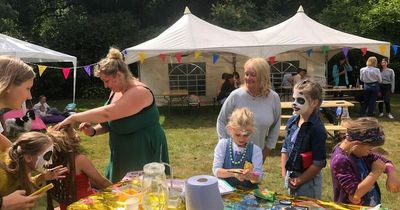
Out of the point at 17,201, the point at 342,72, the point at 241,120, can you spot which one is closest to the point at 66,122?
the point at 17,201

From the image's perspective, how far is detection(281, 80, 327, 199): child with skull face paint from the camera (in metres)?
2.57

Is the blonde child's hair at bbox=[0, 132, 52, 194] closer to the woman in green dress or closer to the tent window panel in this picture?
the woman in green dress

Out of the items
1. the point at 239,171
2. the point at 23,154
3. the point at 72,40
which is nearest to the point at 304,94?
the point at 239,171

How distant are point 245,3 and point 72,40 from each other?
8.12m

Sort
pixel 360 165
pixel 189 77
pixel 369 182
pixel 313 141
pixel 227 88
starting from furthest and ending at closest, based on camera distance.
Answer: pixel 189 77 → pixel 227 88 → pixel 313 141 → pixel 360 165 → pixel 369 182

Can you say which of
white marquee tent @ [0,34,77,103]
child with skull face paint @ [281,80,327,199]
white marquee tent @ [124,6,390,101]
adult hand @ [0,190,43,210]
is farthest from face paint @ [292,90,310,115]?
white marquee tent @ [0,34,77,103]

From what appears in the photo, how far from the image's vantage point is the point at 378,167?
218 cm

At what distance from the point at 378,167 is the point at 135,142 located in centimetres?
157

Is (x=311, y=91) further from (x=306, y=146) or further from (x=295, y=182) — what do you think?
(x=295, y=182)

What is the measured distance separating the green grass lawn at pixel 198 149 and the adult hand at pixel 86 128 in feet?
5.77

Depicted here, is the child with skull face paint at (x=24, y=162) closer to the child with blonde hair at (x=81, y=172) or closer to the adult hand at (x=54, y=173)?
the adult hand at (x=54, y=173)

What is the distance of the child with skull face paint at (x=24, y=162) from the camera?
2104 mm

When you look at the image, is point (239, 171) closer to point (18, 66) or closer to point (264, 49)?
point (18, 66)

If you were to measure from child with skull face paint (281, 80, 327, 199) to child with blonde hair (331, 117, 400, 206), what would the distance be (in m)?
0.26
